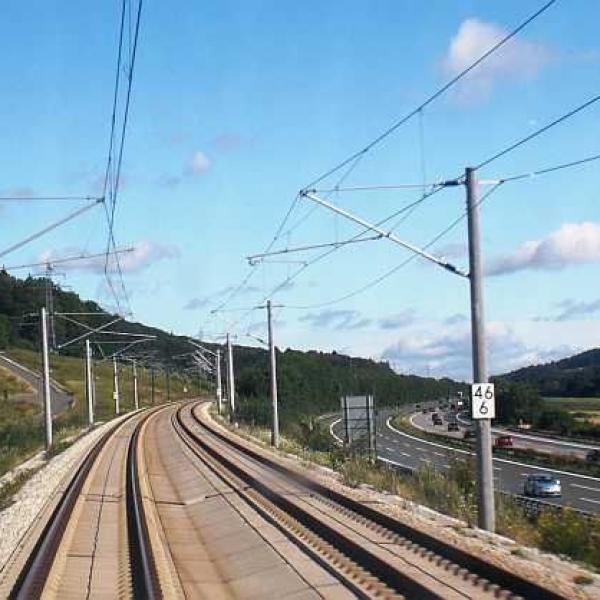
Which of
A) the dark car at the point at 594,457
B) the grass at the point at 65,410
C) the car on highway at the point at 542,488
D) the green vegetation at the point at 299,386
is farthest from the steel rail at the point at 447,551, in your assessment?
the dark car at the point at 594,457

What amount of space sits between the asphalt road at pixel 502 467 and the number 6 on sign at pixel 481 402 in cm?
1072

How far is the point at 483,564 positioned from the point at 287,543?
558 centimetres

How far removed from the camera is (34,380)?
139250 mm

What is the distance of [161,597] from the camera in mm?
13719

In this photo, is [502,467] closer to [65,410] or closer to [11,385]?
[65,410]

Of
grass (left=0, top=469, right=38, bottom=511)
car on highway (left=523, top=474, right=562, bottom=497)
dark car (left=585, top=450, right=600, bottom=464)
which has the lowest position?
dark car (left=585, top=450, right=600, bottom=464)

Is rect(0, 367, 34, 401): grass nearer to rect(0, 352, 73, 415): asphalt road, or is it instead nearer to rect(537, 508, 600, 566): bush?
rect(0, 352, 73, 415): asphalt road

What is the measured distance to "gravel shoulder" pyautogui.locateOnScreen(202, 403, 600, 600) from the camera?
13266 mm

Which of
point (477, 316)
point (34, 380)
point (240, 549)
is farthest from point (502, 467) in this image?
point (34, 380)

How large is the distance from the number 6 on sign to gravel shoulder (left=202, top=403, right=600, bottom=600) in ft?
6.68

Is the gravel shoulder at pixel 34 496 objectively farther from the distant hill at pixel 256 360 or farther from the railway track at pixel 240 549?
the distant hill at pixel 256 360

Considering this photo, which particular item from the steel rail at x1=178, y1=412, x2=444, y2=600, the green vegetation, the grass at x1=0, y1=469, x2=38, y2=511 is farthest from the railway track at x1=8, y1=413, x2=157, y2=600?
the green vegetation

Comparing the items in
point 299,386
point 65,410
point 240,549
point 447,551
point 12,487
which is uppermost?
point 299,386

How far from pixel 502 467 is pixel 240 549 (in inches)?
2363
